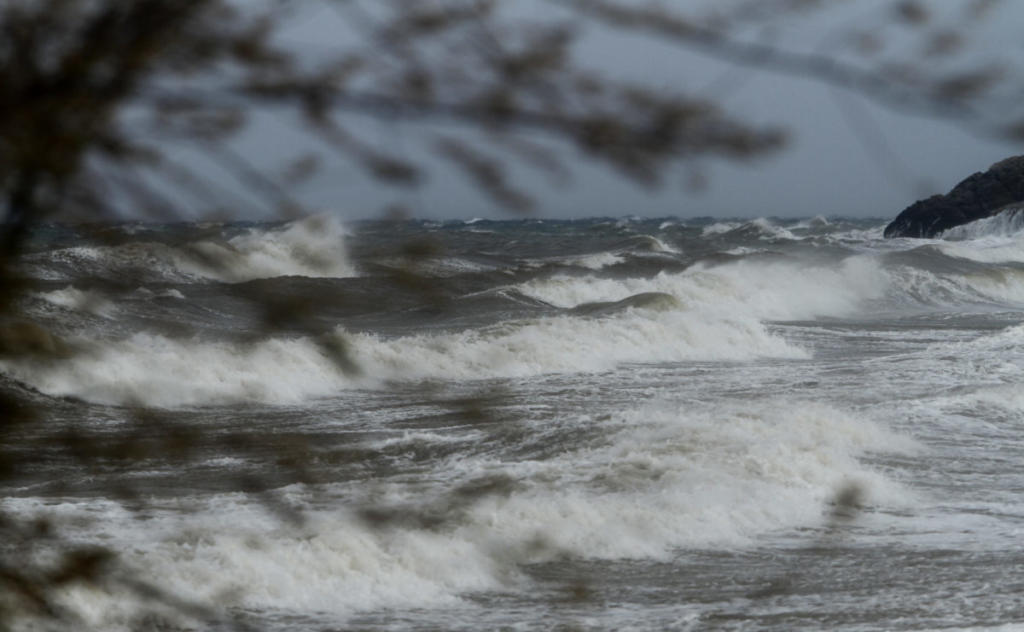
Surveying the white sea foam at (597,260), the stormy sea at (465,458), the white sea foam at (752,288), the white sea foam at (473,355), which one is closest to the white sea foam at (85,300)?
the stormy sea at (465,458)

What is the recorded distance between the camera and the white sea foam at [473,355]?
17.0 m

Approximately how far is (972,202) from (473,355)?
52.3 metres

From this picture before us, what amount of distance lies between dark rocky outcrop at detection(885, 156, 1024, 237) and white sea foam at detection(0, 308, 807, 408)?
42.8 m

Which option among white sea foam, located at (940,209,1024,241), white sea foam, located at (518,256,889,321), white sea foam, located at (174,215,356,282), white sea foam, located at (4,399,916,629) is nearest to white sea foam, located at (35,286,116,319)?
white sea foam, located at (174,215,356,282)

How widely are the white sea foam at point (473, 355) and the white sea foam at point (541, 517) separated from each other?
3401 millimetres

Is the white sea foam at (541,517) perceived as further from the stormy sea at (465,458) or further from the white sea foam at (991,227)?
the white sea foam at (991,227)

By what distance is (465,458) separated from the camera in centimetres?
1198

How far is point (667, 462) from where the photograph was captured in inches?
448

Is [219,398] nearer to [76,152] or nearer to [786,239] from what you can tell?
[76,152]

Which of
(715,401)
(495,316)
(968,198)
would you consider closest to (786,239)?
(968,198)

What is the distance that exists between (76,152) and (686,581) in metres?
7.10

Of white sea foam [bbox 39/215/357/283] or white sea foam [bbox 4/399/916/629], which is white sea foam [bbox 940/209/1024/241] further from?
white sea foam [bbox 39/215/357/283]

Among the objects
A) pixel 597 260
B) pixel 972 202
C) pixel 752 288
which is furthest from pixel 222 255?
pixel 972 202

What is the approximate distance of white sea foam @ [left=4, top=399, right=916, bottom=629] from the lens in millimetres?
7969
